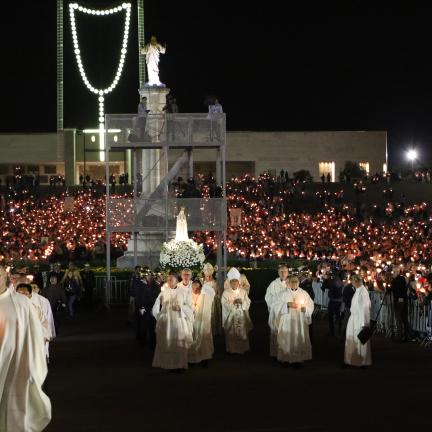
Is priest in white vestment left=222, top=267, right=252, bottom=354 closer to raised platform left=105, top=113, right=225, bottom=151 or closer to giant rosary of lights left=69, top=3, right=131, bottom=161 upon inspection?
raised platform left=105, top=113, right=225, bottom=151

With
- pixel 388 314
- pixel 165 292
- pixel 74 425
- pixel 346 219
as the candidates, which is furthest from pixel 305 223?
pixel 74 425

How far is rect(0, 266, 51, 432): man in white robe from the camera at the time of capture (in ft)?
34.9

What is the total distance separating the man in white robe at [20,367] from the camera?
1064cm

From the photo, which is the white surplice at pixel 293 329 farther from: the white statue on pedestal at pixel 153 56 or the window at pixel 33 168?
the window at pixel 33 168

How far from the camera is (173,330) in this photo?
64.4 feet

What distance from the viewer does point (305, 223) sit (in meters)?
46.0

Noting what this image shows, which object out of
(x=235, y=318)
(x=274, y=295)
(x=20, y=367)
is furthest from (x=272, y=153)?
(x=20, y=367)

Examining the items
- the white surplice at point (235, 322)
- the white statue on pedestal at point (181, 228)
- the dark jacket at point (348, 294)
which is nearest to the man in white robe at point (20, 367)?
the white surplice at point (235, 322)

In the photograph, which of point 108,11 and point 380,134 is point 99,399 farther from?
point 380,134

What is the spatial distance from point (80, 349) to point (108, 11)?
34496 millimetres

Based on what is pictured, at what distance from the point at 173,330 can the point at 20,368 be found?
29.3ft

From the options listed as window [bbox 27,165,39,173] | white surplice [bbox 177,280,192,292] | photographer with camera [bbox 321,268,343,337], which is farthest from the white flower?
window [bbox 27,165,39,173]

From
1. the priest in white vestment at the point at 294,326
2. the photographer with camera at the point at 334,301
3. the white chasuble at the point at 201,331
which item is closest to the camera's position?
the priest in white vestment at the point at 294,326

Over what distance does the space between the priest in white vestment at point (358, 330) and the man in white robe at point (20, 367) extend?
8984 mm
